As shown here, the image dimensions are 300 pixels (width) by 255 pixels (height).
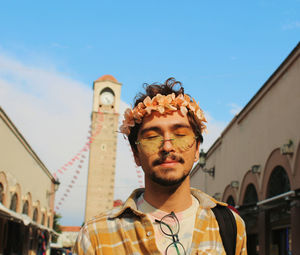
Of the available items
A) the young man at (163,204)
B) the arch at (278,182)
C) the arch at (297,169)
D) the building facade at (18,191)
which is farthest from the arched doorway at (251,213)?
the young man at (163,204)

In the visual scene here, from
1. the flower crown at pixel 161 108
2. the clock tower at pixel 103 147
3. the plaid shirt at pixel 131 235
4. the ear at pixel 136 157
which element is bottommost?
the plaid shirt at pixel 131 235

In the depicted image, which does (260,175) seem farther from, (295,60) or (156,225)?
(156,225)

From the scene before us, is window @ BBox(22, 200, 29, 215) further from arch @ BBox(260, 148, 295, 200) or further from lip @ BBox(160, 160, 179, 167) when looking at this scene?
lip @ BBox(160, 160, 179, 167)

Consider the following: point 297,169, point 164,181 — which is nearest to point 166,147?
point 164,181

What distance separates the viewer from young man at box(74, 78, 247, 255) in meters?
2.08

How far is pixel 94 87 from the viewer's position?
54906 millimetres

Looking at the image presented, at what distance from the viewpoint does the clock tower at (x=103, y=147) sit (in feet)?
165

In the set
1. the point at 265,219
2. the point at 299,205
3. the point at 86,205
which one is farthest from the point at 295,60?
the point at 86,205

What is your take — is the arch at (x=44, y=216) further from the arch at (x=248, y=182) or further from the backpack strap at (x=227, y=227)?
the backpack strap at (x=227, y=227)

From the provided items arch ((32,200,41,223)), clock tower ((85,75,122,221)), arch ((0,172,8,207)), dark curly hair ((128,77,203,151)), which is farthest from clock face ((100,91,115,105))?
dark curly hair ((128,77,203,151))

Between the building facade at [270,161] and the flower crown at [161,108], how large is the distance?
7.10 metres

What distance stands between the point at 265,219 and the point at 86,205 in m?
40.4

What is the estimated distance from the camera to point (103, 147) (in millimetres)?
52062

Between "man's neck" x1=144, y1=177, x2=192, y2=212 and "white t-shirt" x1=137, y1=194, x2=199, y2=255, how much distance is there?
3 cm
